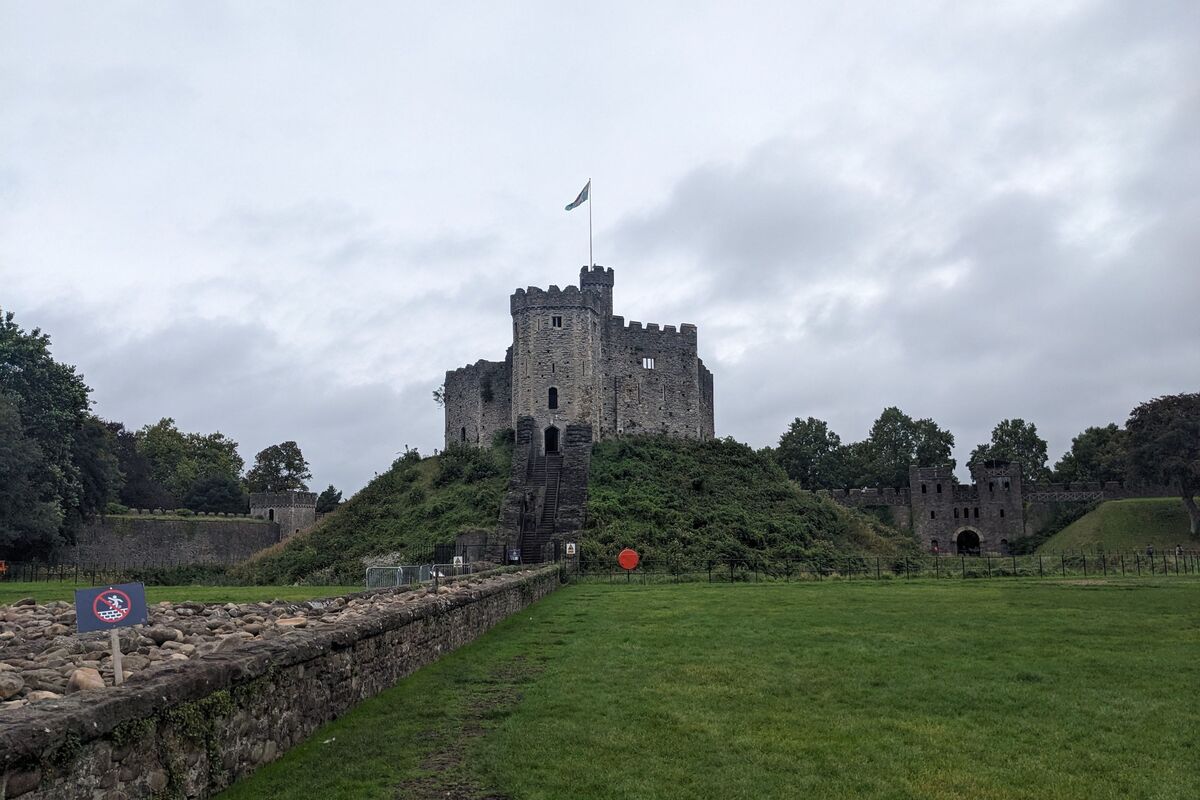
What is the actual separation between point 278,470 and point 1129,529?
79.0 metres

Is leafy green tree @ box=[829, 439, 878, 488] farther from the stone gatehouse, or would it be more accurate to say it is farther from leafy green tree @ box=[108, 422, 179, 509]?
leafy green tree @ box=[108, 422, 179, 509]

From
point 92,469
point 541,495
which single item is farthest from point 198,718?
point 92,469

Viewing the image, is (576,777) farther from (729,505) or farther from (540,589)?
(729,505)

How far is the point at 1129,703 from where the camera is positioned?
9.52 meters

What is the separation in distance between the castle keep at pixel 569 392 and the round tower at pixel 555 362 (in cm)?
6

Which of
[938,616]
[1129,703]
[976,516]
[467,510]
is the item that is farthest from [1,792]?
[976,516]

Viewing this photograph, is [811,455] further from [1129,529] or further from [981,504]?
[1129,529]

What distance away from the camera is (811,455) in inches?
3337

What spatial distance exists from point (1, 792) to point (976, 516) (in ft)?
248

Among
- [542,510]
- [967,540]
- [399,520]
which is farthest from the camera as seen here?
[967,540]

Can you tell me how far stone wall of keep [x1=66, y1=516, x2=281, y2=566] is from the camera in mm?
57906

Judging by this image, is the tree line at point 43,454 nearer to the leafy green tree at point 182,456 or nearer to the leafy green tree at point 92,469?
the leafy green tree at point 92,469

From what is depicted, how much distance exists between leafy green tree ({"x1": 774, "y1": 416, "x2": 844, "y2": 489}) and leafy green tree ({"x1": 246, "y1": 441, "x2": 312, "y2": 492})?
50.4 metres

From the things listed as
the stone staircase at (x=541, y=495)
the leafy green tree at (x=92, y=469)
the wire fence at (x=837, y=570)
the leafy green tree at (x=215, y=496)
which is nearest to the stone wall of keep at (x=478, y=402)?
the stone staircase at (x=541, y=495)
